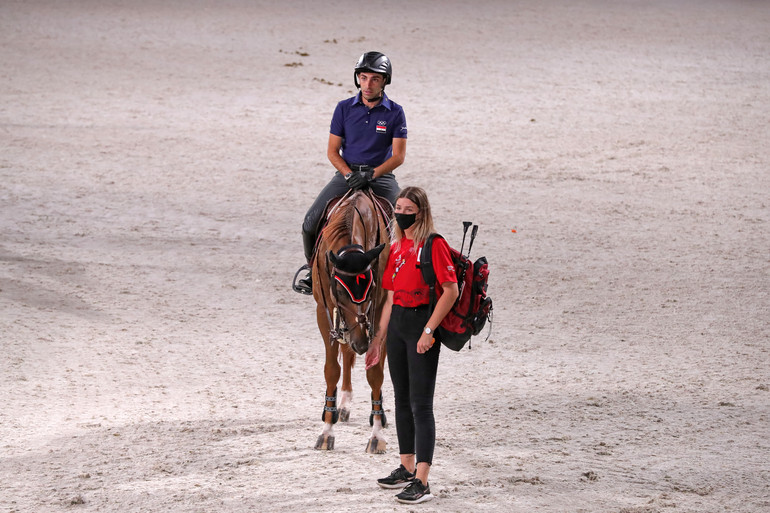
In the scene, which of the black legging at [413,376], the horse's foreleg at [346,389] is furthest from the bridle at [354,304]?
the horse's foreleg at [346,389]

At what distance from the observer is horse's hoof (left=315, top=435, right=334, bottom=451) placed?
6.91m

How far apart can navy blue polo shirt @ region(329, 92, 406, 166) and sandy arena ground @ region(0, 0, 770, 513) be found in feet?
6.86

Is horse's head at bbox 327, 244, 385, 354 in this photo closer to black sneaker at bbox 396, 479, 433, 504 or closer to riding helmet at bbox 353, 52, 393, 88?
black sneaker at bbox 396, 479, 433, 504

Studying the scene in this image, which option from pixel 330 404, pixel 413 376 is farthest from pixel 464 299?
pixel 330 404

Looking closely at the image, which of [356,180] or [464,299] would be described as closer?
[464,299]

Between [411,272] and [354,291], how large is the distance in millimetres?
675

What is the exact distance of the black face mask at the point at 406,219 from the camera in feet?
18.8

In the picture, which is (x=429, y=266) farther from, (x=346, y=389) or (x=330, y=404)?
(x=346, y=389)

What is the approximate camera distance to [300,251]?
41.5 feet

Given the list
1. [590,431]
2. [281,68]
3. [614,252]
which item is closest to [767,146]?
[614,252]

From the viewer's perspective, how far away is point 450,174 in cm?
1662

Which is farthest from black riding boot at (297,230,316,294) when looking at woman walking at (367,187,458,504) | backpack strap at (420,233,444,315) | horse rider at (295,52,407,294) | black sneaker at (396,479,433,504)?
black sneaker at (396,479,433,504)

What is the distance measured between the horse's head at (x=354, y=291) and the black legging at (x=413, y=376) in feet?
1.72

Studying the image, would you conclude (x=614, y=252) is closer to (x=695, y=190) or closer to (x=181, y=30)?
(x=695, y=190)
